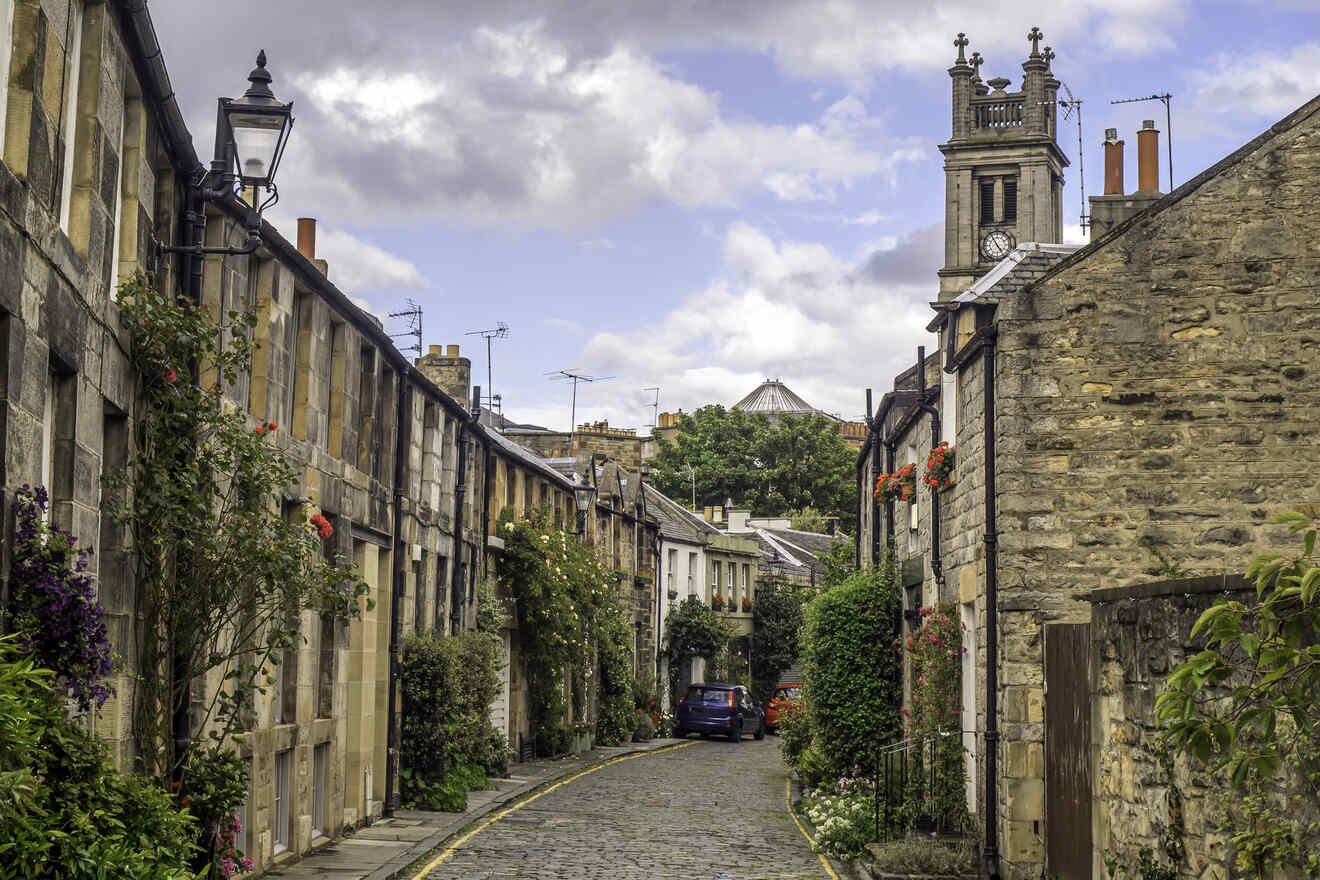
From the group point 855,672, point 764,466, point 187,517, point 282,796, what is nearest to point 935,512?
point 855,672

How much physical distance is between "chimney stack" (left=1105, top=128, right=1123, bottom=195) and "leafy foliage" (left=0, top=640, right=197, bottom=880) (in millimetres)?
12767

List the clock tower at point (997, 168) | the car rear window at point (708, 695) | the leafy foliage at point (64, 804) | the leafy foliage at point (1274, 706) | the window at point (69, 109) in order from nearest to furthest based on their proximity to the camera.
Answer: the leafy foliage at point (64, 804)
the leafy foliage at point (1274, 706)
the window at point (69, 109)
the car rear window at point (708, 695)
the clock tower at point (997, 168)

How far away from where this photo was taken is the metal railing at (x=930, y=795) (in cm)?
1616

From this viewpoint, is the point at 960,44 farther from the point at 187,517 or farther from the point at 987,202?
the point at 187,517

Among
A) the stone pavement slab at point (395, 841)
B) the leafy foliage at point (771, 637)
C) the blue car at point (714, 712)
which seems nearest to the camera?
the stone pavement slab at point (395, 841)

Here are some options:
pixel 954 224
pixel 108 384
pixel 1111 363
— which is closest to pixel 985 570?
pixel 1111 363

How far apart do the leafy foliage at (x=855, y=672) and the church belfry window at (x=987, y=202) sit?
46416 mm

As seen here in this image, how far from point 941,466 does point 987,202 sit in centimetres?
5082

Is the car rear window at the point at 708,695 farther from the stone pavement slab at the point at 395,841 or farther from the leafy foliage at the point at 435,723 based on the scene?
the leafy foliage at the point at 435,723

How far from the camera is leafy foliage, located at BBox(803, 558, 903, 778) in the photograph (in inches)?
818

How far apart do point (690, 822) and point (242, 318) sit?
10.4m

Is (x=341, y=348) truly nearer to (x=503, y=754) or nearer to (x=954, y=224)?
(x=503, y=754)

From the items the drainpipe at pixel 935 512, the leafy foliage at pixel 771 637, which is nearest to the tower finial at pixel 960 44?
the leafy foliage at pixel 771 637

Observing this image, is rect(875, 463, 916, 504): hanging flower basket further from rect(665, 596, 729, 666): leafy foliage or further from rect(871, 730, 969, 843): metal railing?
rect(665, 596, 729, 666): leafy foliage
